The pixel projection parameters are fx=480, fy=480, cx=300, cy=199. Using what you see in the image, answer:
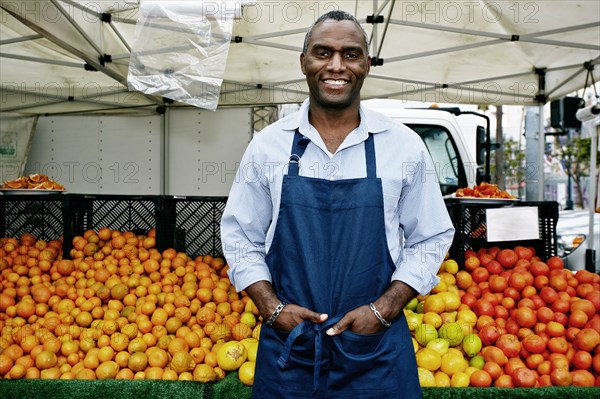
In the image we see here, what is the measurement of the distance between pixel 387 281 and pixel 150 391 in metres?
1.43

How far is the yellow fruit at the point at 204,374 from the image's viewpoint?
2.53 meters

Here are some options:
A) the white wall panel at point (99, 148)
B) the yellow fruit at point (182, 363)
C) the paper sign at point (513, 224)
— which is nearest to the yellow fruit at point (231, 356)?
the yellow fruit at point (182, 363)

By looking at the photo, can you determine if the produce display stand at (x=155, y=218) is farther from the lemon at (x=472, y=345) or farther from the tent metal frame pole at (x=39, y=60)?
the tent metal frame pole at (x=39, y=60)

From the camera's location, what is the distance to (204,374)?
254 cm

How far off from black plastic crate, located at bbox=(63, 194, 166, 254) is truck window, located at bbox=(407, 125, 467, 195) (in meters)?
3.56

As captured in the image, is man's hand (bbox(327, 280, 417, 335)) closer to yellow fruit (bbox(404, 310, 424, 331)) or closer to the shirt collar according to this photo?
the shirt collar

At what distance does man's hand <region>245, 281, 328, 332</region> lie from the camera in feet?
5.07

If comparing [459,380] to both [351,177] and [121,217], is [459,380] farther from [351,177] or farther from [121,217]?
[121,217]

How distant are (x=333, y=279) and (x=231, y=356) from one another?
1276 mm

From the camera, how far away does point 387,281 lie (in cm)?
163

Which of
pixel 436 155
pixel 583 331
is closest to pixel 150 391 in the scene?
pixel 583 331

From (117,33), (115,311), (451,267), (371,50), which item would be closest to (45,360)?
(115,311)

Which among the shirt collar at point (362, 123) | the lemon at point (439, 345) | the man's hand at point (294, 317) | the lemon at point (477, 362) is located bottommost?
the lemon at point (477, 362)

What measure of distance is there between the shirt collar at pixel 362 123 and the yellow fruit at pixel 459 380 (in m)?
1.51
